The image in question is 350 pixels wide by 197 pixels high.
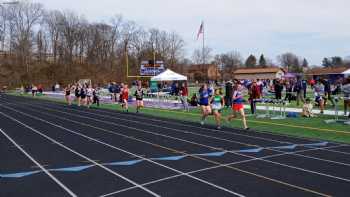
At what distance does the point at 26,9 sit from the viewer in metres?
96.9

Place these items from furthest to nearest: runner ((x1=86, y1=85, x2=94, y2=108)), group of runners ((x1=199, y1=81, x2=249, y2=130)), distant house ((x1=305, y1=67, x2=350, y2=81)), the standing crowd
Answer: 1. distant house ((x1=305, y1=67, x2=350, y2=81))
2. runner ((x1=86, y1=85, x2=94, y2=108))
3. the standing crowd
4. group of runners ((x1=199, y1=81, x2=249, y2=130))

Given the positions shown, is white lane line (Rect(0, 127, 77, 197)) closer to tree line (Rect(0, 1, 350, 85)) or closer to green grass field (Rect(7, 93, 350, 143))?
green grass field (Rect(7, 93, 350, 143))

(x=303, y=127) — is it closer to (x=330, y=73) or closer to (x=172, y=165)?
(x=172, y=165)

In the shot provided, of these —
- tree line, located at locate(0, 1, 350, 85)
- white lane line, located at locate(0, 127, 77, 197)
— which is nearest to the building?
tree line, located at locate(0, 1, 350, 85)

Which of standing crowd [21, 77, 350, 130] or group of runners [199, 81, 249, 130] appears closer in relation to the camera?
group of runners [199, 81, 249, 130]

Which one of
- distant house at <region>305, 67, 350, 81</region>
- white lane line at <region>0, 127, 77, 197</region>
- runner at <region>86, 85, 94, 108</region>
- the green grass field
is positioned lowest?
white lane line at <region>0, 127, 77, 197</region>

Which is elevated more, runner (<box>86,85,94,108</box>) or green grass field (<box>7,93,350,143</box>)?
runner (<box>86,85,94,108</box>)

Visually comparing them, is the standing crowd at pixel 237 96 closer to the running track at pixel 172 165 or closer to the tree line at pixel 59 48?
the running track at pixel 172 165

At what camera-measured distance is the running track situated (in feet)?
26.5

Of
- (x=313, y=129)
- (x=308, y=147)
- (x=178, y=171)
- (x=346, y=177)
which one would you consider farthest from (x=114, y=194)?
(x=313, y=129)

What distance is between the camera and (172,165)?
33.8 feet

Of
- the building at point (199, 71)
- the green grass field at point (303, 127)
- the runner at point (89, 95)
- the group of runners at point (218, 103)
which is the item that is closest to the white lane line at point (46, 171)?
the group of runners at point (218, 103)

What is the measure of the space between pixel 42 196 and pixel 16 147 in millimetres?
6430

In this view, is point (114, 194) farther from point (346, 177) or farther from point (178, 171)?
point (346, 177)
